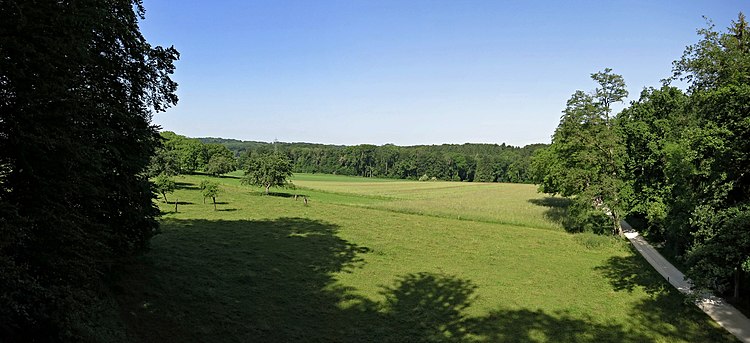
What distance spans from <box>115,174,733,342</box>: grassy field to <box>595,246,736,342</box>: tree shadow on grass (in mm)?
65

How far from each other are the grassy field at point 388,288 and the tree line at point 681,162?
10.3 feet

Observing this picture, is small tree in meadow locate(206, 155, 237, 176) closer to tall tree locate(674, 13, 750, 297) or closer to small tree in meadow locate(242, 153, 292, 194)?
small tree in meadow locate(242, 153, 292, 194)

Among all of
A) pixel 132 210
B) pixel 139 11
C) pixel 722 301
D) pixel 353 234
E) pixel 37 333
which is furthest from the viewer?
pixel 353 234

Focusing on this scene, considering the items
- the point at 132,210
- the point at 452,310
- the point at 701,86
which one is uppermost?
the point at 701,86

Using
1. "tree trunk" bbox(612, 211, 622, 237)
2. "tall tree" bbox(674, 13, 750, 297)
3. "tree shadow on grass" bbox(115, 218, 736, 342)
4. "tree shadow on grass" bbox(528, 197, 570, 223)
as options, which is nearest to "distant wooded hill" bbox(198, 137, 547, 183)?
"tree shadow on grass" bbox(528, 197, 570, 223)

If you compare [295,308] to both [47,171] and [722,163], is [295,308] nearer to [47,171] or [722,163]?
[47,171]

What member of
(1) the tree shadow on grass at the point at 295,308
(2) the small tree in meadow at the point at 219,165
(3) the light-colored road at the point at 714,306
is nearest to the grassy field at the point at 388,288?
(1) the tree shadow on grass at the point at 295,308

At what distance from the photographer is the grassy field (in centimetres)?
1498

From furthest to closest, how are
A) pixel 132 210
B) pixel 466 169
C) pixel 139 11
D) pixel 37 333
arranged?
pixel 466 169 < pixel 139 11 < pixel 132 210 < pixel 37 333

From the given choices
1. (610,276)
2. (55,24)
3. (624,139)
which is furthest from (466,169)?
(55,24)

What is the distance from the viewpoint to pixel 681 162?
2612cm

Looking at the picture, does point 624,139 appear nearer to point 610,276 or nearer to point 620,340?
point 610,276

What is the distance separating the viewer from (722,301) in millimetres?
19266

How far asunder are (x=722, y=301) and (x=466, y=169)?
419 feet
